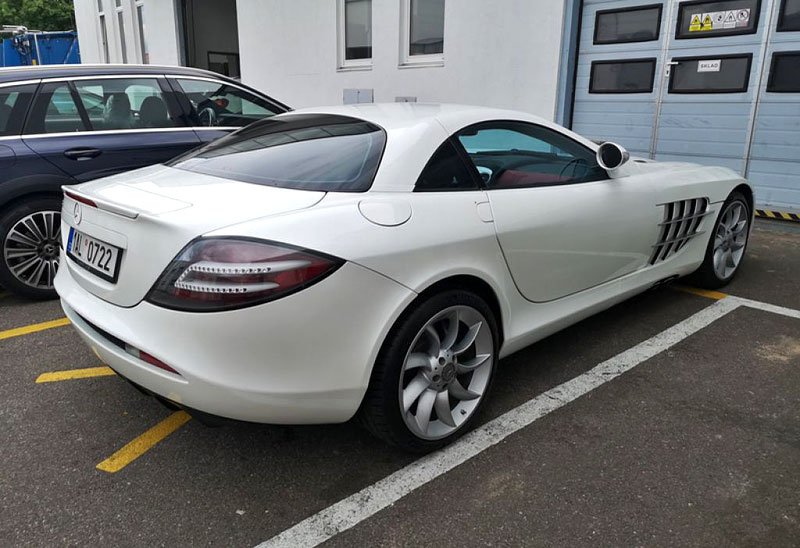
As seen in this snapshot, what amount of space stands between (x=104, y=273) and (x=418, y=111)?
159 centimetres

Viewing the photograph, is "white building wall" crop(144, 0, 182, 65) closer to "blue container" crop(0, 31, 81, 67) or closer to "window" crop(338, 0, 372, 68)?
"window" crop(338, 0, 372, 68)

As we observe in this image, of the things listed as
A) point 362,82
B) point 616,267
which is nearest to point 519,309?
point 616,267

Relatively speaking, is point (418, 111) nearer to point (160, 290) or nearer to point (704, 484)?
point (160, 290)

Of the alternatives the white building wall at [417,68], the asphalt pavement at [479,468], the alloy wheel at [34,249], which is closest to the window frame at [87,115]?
the alloy wheel at [34,249]

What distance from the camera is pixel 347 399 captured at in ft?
7.23

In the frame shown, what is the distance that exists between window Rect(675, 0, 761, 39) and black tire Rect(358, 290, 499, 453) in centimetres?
602

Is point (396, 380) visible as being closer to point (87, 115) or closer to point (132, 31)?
point (87, 115)

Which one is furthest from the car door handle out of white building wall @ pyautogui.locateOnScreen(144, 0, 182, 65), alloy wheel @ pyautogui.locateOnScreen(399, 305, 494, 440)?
white building wall @ pyautogui.locateOnScreen(144, 0, 182, 65)

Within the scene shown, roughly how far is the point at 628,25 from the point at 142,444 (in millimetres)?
7173

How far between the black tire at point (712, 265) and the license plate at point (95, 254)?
12.5 ft

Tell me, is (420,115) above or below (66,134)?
above

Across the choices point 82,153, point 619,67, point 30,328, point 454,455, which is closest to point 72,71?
point 82,153

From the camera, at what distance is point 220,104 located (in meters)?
5.27

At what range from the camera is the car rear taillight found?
2012mm
